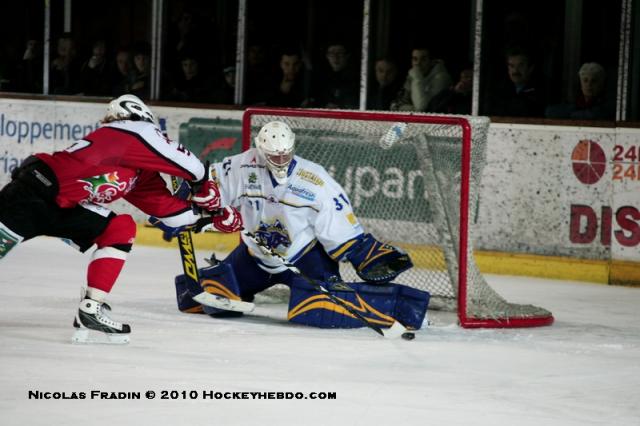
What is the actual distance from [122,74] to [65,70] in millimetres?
386

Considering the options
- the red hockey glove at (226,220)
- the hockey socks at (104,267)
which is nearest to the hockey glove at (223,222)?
the red hockey glove at (226,220)

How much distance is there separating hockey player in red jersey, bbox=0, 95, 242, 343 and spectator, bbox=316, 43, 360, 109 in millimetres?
3012

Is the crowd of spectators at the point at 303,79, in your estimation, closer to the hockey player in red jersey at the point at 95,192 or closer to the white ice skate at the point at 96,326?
the hockey player in red jersey at the point at 95,192

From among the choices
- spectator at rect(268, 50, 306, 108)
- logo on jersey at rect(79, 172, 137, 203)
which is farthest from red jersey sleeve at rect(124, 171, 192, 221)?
spectator at rect(268, 50, 306, 108)

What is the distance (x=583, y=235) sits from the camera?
678cm

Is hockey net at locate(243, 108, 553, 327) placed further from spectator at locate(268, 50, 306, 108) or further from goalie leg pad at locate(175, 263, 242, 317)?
spectator at locate(268, 50, 306, 108)

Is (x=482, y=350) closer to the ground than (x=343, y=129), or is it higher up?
closer to the ground

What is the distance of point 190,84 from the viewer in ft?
26.3

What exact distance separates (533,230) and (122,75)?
298 cm

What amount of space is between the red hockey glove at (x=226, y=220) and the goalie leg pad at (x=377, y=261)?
500 millimetres

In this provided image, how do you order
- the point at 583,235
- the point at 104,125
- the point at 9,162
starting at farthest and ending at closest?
the point at 9,162 → the point at 583,235 → the point at 104,125

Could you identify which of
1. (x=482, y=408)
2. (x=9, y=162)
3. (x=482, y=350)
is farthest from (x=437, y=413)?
(x=9, y=162)

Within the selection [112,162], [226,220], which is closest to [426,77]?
[226,220]

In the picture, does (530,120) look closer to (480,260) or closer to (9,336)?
(480,260)
